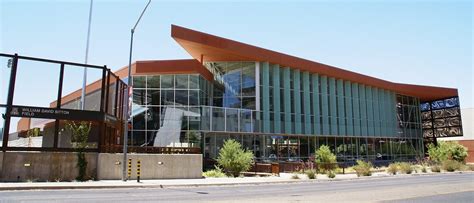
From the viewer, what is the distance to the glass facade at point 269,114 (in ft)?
105

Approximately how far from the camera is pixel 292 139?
3925 cm

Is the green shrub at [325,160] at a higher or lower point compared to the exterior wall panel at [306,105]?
lower

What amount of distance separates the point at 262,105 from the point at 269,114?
3.73 ft

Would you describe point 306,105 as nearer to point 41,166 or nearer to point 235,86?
point 235,86

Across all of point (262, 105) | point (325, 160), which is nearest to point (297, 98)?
point (262, 105)

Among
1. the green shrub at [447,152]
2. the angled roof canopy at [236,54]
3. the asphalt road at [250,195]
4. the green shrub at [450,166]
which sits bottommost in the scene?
the asphalt road at [250,195]

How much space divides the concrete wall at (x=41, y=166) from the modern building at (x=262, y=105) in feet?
23.5

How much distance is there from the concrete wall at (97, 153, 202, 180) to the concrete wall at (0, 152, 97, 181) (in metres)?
0.72

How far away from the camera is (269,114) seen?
37.0 meters

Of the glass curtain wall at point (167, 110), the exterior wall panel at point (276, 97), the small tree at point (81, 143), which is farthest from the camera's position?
the exterior wall panel at point (276, 97)

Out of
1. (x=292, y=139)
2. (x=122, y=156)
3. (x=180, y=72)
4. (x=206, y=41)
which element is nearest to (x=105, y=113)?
(x=122, y=156)

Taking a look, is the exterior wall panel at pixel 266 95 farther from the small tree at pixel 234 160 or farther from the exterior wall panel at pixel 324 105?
the small tree at pixel 234 160

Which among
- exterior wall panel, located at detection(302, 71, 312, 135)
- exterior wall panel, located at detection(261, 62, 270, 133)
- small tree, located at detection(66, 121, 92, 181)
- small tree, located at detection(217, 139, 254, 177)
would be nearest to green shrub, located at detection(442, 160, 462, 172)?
exterior wall panel, located at detection(302, 71, 312, 135)

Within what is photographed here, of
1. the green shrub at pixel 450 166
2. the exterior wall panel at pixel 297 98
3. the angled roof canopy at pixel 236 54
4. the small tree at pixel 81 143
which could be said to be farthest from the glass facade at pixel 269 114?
the green shrub at pixel 450 166
